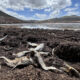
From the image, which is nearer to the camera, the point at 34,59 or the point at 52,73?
the point at 52,73

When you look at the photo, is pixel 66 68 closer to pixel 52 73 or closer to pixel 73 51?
pixel 52 73

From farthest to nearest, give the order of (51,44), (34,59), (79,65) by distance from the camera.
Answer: (51,44), (79,65), (34,59)

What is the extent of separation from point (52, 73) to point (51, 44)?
3532 millimetres

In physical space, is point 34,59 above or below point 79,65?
above

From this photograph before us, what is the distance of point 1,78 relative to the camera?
9.81 ft

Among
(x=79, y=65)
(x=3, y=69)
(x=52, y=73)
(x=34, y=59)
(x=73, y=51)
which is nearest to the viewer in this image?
(x=52, y=73)

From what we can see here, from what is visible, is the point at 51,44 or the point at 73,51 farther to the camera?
the point at 51,44

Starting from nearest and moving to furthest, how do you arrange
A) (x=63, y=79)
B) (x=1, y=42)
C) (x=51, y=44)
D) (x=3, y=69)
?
(x=63, y=79), (x=3, y=69), (x=51, y=44), (x=1, y=42)

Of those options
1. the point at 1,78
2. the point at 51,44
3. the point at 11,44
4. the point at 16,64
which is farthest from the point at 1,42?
the point at 1,78

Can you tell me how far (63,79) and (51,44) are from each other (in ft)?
12.6

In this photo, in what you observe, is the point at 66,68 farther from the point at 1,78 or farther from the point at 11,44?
the point at 11,44

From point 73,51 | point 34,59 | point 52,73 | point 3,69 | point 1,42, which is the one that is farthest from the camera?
point 1,42

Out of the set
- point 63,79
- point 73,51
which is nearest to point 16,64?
point 63,79

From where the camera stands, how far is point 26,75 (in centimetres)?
310
